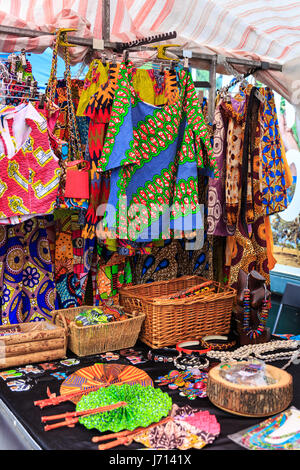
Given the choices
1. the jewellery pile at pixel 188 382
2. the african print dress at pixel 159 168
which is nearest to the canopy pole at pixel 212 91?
the african print dress at pixel 159 168

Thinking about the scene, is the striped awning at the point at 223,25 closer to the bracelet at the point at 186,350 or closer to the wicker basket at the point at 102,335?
the wicker basket at the point at 102,335

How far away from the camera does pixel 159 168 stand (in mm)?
2170

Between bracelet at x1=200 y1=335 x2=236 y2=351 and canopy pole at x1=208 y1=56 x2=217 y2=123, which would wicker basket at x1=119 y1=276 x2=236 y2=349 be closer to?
bracelet at x1=200 y1=335 x2=236 y2=351

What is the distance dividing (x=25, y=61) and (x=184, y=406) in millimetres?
1657

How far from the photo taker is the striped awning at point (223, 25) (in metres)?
2.72

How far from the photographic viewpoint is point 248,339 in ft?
6.77

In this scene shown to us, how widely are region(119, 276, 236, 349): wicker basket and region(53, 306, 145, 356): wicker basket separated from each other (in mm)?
59

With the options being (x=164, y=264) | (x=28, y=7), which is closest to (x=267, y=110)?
(x=164, y=264)

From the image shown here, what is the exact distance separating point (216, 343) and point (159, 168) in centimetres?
85

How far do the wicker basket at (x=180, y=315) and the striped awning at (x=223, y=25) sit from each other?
4.88ft

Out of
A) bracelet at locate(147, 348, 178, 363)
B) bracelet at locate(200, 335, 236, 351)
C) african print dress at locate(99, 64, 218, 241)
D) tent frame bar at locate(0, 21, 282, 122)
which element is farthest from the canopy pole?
bracelet at locate(147, 348, 178, 363)

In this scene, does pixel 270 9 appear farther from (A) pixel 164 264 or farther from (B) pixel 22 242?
(B) pixel 22 242

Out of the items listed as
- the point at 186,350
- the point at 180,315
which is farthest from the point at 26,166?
the point at 186,350

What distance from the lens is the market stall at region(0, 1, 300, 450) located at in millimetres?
1552
